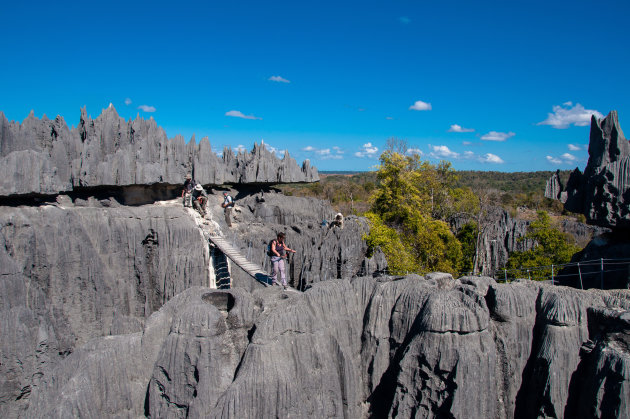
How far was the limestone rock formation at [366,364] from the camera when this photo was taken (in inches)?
196

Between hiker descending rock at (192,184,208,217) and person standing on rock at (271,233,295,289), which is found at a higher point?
hiker descending rock at (192,184,208,217)

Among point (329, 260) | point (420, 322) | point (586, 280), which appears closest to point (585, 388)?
point (420, 322)

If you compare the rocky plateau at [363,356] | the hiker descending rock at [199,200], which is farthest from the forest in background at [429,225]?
the rocky plateau at [363,356]

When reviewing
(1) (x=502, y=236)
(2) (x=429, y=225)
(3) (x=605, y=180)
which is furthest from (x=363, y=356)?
(1) (x=502, y=236)

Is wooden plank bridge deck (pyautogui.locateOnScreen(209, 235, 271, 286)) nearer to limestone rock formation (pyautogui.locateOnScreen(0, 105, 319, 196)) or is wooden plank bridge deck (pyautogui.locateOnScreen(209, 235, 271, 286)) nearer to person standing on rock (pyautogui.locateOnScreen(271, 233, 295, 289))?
person standing on rock (pyautogui.locateOnScreen(271, 233, 295, 289))

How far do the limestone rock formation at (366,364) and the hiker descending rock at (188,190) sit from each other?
15707mm

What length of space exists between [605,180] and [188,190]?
705 inches

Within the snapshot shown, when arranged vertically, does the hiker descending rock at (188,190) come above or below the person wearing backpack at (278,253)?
above

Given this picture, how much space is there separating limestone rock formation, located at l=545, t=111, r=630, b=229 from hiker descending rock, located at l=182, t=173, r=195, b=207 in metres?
16.5

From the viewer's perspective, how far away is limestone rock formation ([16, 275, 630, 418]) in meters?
4.99

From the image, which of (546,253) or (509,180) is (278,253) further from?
(509,180)

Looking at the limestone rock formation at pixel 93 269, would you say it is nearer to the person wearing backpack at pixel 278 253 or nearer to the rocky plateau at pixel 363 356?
the person wearing backpack at pixel 278 253

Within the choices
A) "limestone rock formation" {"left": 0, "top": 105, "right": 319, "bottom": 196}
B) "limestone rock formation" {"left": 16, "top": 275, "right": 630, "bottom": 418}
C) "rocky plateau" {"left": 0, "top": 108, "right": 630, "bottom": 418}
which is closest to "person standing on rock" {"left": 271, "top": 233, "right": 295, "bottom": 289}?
"rocky plateau" {"left": 0, "top": 108, "right": 630, "bottom": 418}

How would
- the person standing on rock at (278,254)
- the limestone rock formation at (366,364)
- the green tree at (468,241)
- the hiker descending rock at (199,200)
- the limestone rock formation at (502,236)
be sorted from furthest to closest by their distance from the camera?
the limestone rock formation at (502,236) → the green tree at (468,241) → the hiker descending rock at (199,200) → the person standing on rock at (278,254) → the limestone rock formation at (366,364)
